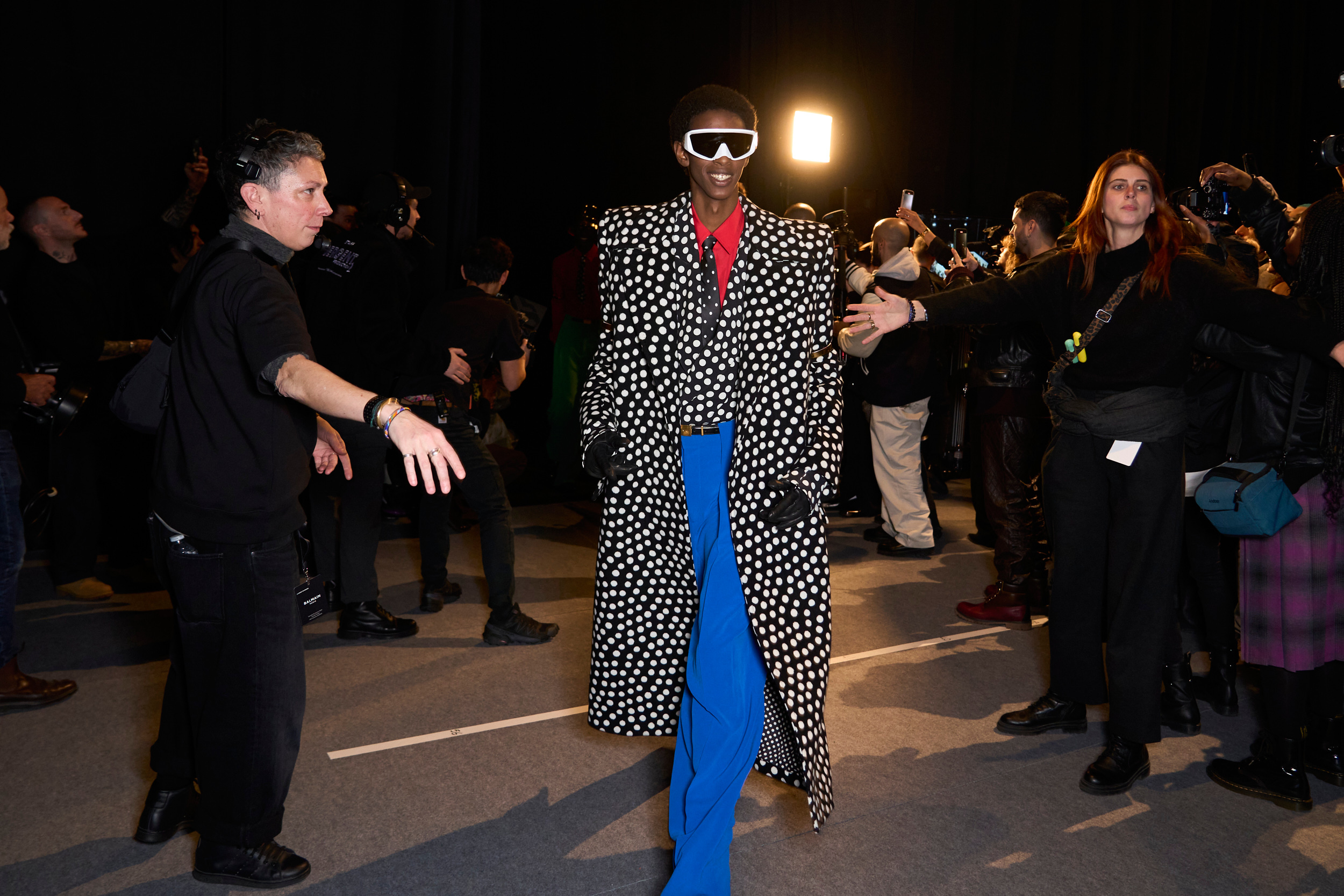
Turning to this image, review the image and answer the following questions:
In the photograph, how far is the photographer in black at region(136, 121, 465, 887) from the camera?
1905mm

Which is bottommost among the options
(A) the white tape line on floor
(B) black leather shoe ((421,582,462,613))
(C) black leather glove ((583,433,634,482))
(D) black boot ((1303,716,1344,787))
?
(A) the white tape line on floor

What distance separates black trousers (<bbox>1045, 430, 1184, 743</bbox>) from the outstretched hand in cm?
62

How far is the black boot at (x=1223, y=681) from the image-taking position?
3074 mm

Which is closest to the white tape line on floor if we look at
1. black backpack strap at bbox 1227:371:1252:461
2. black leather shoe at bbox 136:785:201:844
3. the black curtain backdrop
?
black leather shoe at bbox 136:785:201:844

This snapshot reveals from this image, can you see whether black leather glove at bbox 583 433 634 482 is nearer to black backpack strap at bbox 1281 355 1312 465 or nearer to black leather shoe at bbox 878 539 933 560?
black backpack strap at bbox 1281 355 1312 465

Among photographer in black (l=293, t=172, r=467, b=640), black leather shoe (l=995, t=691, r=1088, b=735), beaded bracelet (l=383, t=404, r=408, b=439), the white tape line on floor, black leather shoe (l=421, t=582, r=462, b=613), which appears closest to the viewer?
beaded bracelet (l=383, t=404, r=408, b=439)

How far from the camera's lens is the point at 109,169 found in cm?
494

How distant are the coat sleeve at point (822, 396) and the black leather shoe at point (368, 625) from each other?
2.35m

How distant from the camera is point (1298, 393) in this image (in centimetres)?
248

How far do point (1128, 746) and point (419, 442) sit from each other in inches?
85.0

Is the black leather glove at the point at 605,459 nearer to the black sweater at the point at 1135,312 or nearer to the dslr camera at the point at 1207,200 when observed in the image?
the black sweater at the point at 1135,312

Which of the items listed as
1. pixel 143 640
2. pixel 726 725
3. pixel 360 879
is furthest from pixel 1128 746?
pixel 143 640

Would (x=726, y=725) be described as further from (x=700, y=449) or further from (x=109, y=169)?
(x=109, y=169)

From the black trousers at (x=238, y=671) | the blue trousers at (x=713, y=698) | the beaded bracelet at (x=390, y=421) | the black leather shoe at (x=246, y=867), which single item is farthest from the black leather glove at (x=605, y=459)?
the black leather shoe at (x=246, y=867)
